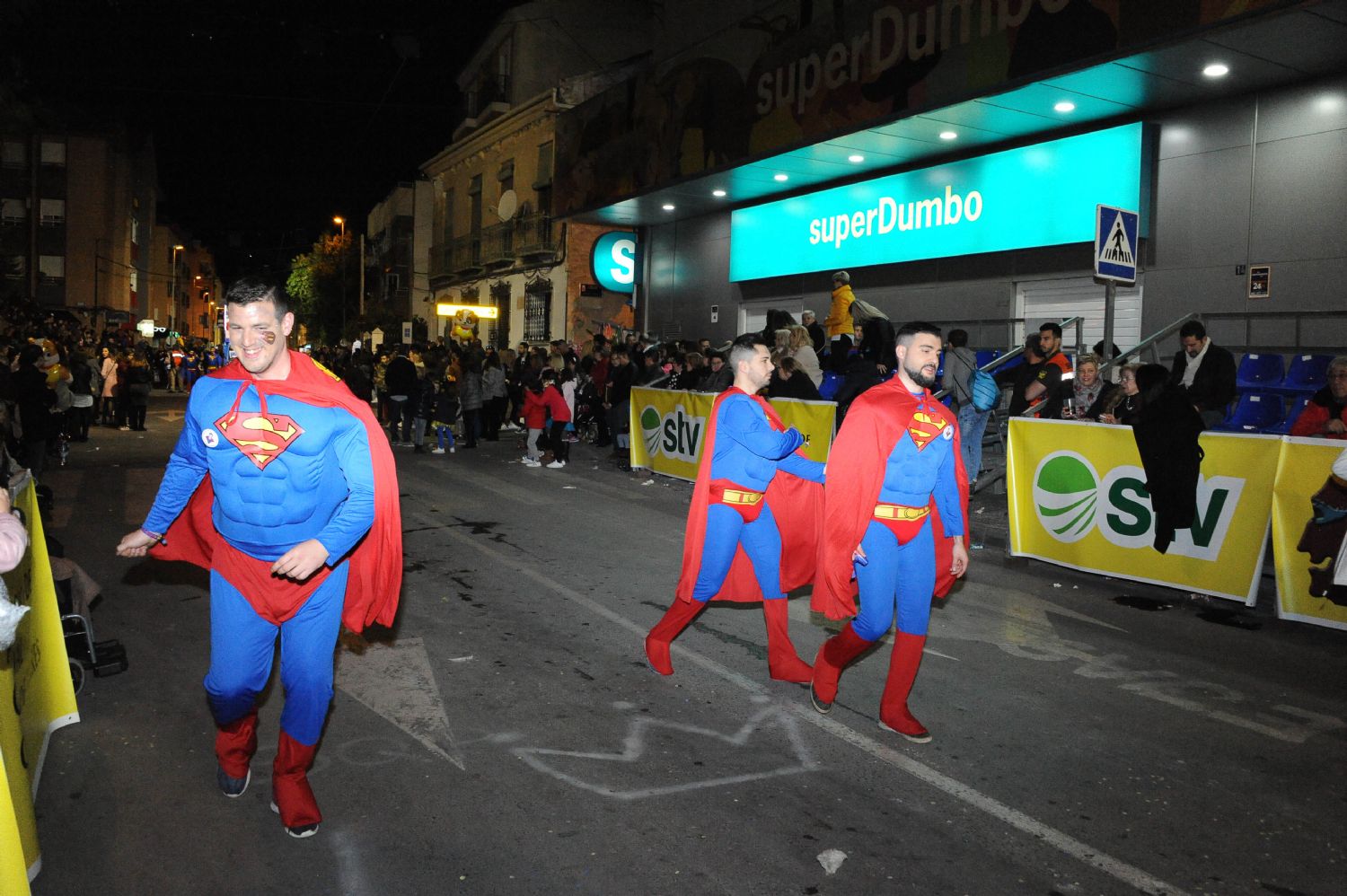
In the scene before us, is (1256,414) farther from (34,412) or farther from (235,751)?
(34,412)

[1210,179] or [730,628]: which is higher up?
[1210,179]

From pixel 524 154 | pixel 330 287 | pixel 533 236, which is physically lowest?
pixel 533 236

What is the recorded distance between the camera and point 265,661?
3965 millimetres

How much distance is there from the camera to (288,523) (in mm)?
3816

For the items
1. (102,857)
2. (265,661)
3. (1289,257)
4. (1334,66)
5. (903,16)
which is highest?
(903,16)

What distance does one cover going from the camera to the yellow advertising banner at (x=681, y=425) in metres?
12.5

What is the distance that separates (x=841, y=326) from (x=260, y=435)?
13904mm

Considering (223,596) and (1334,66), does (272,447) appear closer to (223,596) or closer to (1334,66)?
(223,596)

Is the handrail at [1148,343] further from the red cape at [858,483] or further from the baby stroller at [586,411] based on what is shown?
the baby stroller at [586,411]

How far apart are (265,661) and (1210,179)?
13.8m

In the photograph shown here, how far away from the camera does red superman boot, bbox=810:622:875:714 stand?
206 inches

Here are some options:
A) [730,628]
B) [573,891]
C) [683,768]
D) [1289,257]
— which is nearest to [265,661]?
[573,891]

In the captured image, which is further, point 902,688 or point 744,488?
point 744,488

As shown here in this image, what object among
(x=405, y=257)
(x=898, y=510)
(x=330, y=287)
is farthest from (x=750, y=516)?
(x=330, y=287)
